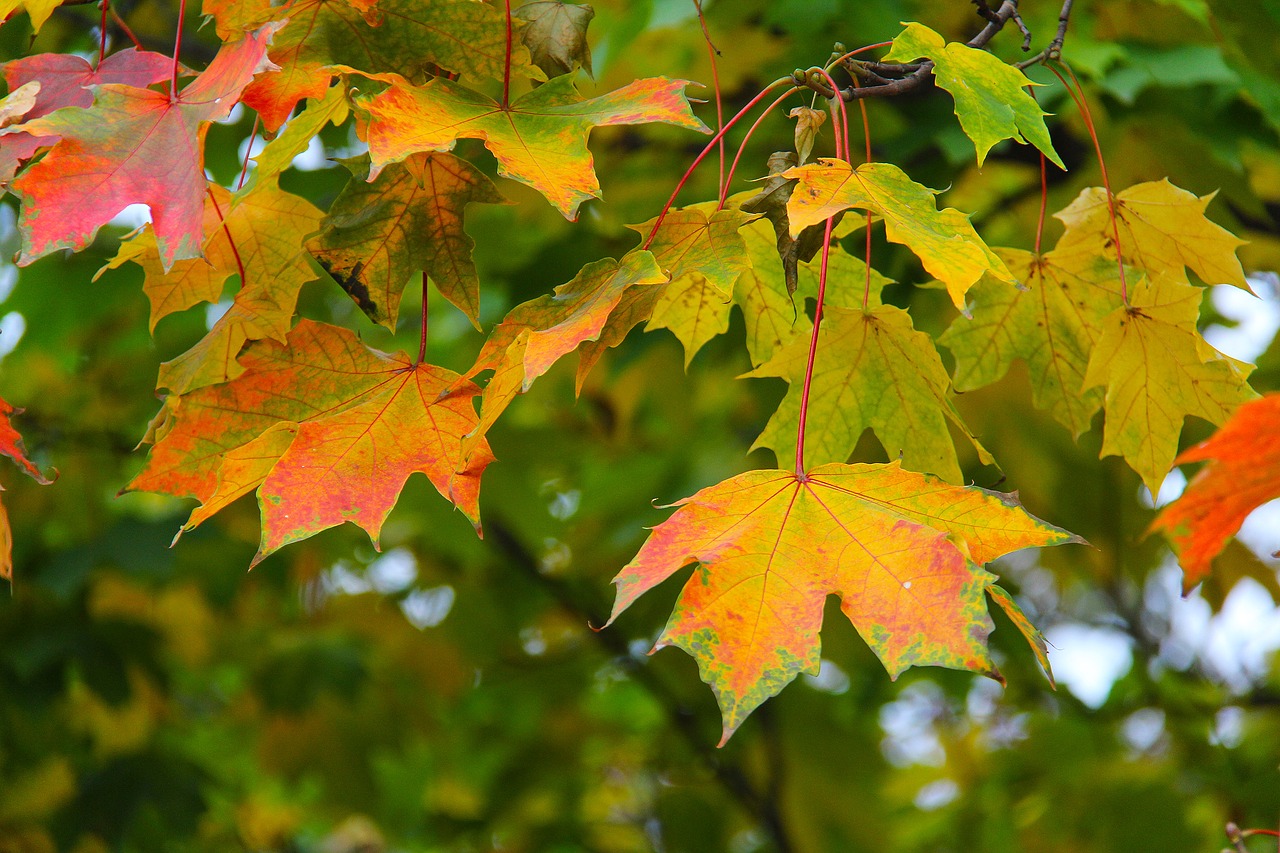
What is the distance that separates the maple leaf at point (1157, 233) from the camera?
4.23ft

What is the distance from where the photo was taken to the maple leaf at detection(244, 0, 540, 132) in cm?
112

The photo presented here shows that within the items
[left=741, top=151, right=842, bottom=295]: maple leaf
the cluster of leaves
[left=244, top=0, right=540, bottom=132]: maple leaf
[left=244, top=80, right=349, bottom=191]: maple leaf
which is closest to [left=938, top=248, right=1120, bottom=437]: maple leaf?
the cluster of leaves

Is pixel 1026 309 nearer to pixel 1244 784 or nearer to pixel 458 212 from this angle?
pixel 458 212

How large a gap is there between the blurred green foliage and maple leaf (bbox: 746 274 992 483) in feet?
2.67

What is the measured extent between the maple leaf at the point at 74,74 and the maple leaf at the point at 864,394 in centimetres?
76

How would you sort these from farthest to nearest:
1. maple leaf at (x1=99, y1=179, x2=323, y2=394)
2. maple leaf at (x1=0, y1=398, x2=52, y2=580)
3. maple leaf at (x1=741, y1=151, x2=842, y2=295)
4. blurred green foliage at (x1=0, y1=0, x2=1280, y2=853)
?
blurred green foliage at (x1=0, y1=0, x2=1280, y2=853)
maple leaf at (x1=99, y1=179, x2=323, y2=394)
maple leaf at (x1=0, y1=398, x2=52, y2=580)
maple leaf at (x1=741, y1=151, x2=842, y2=295)

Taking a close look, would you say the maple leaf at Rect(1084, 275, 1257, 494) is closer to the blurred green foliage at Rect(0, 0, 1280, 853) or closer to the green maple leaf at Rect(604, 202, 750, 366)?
the green maple leaf at Rect(604, 202, 750, 366)

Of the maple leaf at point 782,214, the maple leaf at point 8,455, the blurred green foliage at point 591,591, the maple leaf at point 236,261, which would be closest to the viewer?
the maple leaf at point 782,214

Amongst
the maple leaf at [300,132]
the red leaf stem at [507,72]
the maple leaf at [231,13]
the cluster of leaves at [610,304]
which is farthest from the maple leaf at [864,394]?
the maple leaf at [231,13]

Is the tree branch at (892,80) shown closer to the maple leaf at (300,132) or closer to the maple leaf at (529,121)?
the maple leaf at (529,121)

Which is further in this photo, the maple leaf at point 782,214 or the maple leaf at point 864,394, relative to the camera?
the maple leaf at point 864,394

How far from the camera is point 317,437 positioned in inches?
41.8

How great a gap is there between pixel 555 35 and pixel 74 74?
22.5 inches

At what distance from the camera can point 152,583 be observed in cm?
296
